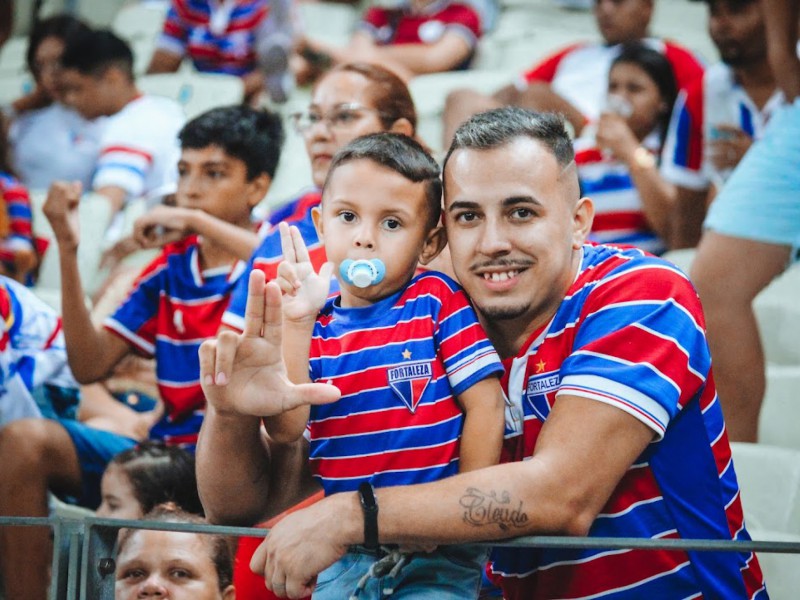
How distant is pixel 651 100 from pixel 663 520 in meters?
2.50

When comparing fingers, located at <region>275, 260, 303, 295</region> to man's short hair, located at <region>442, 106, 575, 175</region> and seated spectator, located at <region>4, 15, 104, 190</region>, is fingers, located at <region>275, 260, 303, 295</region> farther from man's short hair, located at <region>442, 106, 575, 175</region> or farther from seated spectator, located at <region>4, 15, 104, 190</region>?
seated spectator, located at <region>4, 15, 104, 190</region>

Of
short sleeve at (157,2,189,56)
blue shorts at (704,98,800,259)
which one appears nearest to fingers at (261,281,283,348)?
blue shorts at (704,98,800,259)

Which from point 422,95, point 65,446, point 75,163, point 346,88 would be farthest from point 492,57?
point 65,446

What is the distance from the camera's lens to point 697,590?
5.37ft

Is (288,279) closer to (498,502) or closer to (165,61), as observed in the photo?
(498,502)

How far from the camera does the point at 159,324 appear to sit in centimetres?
284

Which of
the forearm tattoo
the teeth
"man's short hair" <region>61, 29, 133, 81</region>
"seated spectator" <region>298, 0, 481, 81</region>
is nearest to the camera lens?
the forearm tattoo

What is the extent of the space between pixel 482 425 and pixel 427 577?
0.23m

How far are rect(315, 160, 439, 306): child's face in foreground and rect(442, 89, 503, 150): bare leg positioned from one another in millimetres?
2450

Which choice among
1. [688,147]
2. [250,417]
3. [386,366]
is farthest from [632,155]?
[250,417]

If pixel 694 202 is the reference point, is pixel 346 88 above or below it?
above

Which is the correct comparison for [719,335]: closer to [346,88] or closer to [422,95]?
[346,88]

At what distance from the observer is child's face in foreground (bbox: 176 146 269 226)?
116 inches

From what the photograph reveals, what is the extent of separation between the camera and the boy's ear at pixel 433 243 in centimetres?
189
